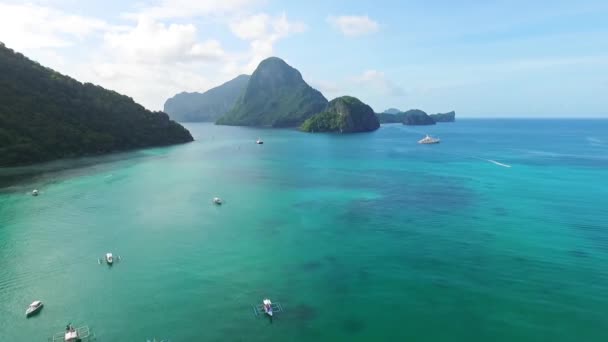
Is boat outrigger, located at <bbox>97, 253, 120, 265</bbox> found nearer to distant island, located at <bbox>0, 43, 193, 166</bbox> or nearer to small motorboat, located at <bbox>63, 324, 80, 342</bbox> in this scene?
small motorboat, located at <bbox>63, 324, 80, 342</bbox>

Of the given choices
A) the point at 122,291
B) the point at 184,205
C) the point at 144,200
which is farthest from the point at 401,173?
the point at 122,291

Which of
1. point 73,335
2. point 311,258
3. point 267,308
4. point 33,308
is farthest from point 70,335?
point 311,258

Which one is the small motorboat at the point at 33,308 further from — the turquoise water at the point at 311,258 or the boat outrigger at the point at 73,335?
the boat outrigger at the point at 73,335

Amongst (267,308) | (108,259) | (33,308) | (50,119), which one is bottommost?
(33,308)

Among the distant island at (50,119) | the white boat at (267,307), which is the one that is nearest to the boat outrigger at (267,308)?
the white boat at (267,307)

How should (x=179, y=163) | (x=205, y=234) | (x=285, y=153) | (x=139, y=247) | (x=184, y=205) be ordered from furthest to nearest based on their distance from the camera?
(x=285, y=153), (x=179, y=163), (x=184, y=205), (x=205, y=234), (x=139, y=247)

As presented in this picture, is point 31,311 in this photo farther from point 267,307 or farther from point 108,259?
point 267,307

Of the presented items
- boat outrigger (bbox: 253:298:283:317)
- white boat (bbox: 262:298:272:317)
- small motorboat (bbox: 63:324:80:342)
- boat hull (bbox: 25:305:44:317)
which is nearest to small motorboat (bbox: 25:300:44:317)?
boat hull (bbox: 25:305:44:317)

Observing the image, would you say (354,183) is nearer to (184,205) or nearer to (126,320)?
(184,205)
